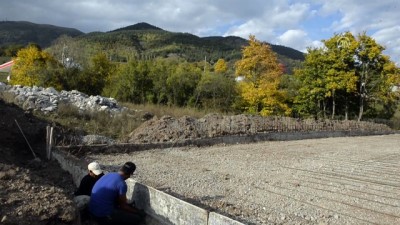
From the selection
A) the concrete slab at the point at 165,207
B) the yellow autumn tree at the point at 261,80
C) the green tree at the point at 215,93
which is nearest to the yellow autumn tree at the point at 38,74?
the green tree at the point at 215,93

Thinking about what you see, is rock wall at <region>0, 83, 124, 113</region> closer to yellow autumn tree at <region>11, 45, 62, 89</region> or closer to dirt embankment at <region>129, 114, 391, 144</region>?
dirt embankment at <region>129, 114, 391, 144</region>

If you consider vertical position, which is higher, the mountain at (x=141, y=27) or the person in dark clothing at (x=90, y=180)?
the mountain at (x=141, y=27)

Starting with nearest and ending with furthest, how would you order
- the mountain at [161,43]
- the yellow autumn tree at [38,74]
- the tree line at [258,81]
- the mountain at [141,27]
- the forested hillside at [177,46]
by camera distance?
the tree line at [258,81] → the yellow autumn tree at [38,74] → the mountain at [161,43] → the forested hillside at [177,46] → the mountain at [141,27]

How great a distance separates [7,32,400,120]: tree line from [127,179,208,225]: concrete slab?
23018 mm

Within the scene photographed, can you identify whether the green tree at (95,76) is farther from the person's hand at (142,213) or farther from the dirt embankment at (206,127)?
the person's hand at (142,213)

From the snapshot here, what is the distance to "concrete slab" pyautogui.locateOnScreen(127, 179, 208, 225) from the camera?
20.7ft

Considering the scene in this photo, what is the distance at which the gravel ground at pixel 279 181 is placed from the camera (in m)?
7.09

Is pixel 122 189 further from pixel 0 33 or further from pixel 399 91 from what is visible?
pixel 0 33

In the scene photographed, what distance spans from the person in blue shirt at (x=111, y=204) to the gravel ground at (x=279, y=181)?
4.33ft

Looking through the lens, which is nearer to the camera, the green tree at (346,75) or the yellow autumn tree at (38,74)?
the yellow autumn tree at (38,74)

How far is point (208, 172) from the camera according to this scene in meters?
10.5

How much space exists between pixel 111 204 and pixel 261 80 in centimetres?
2476

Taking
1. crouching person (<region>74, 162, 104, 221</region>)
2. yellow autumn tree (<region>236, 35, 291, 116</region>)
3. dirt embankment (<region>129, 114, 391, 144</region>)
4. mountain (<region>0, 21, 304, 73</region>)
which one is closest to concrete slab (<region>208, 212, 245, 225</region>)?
crouching person (<region>74, 162, 104, 221</region>)

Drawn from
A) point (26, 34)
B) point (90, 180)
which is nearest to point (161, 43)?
point (26, 34)
